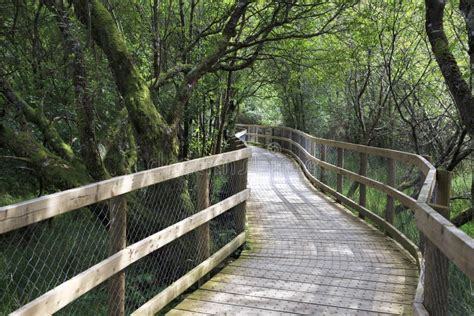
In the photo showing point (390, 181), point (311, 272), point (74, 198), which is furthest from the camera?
point (390, 181)

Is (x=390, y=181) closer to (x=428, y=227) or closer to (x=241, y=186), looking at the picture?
(x=241, y=186)

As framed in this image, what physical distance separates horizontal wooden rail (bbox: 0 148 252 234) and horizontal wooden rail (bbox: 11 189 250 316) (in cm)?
39

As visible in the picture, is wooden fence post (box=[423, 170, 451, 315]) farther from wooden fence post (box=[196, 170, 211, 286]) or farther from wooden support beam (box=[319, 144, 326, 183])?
wooden support beam (box=[319, 144, 326, 183])

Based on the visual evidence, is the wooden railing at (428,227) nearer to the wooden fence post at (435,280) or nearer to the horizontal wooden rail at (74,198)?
the wooden fence post at (435,280)

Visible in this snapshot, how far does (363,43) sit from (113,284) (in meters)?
7.26

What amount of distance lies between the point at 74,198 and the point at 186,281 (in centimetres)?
181

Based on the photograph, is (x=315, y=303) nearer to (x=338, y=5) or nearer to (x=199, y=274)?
(x=199, y=274)

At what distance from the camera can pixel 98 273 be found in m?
2.89

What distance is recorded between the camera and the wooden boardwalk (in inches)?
162

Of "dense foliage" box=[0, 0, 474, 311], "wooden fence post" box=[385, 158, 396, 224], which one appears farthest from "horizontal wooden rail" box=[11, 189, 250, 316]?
"wooden fence post" box=[385, 158, 396, 224]

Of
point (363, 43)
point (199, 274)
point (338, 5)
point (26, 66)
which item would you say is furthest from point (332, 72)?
point (199, 274)

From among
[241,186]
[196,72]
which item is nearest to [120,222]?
[241,186]

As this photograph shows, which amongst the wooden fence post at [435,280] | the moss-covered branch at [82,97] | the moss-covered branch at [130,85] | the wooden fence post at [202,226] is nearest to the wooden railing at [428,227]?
the wooden fence post at [435,280]

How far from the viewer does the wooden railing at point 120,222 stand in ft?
7.69
